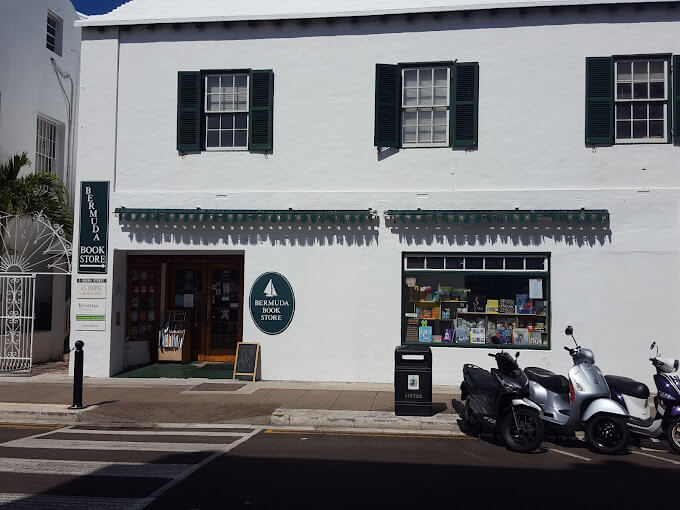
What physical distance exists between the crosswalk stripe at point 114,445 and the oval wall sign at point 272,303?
206 inches

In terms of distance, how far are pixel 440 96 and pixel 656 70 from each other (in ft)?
14.3

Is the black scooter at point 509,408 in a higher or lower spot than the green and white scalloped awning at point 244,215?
lower

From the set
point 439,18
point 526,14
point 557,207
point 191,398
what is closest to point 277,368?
point 191,398

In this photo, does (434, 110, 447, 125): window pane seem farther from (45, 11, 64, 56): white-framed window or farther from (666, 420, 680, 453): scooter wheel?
(45, 11, 64, 56): white-framed window

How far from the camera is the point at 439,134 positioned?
46.5 ft

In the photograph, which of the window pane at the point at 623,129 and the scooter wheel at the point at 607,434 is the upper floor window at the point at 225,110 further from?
the scooter wheel at the point at 607,434

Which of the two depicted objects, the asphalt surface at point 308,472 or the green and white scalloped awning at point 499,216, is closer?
the asphalt surface at point 308,472

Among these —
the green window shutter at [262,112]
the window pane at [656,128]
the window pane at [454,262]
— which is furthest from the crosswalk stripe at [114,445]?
the window pane at [656,128]

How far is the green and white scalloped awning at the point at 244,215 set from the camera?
13.9m

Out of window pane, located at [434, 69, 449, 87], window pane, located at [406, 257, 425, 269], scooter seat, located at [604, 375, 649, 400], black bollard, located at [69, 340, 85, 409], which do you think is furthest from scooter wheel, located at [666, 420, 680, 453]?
black bollard, located at [69, 340, 85, 409]

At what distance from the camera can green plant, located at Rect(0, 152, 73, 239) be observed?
15773 mm

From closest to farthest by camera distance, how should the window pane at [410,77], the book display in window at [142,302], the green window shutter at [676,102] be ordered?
the green window shutter at [676,102], the window pane at [410,77], the book display in window at [142,302]

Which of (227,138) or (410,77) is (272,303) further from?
(410,77)

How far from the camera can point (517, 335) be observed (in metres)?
13.8
